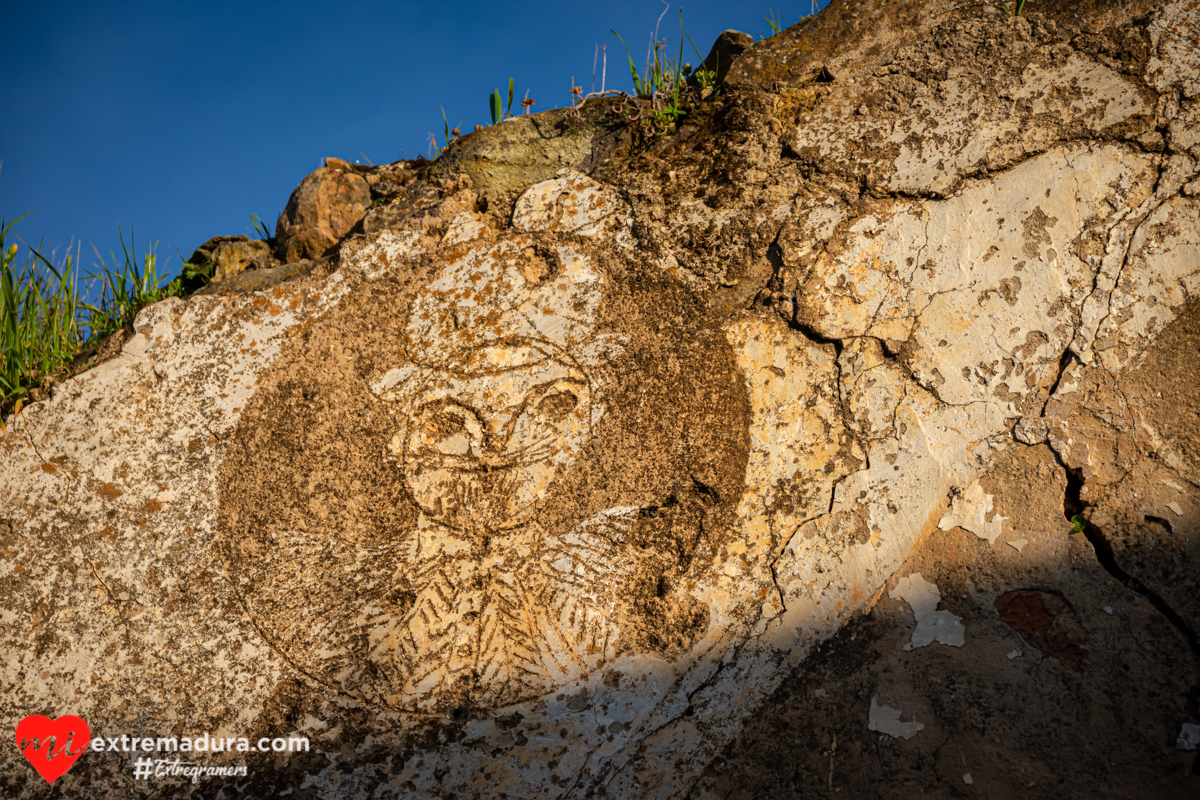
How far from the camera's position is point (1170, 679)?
4.75ft

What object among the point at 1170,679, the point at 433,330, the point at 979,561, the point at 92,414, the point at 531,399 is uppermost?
the point at 92,414

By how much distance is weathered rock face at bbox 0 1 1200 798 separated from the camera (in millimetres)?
A: 1593

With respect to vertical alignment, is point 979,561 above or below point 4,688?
below

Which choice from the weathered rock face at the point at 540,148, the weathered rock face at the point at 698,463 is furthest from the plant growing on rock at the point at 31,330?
the weathered rock face at the point at 540,148

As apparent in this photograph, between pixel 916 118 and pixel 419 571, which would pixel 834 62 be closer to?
pixel 916 118

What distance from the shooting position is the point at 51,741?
1.73 metres

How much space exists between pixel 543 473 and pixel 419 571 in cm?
39

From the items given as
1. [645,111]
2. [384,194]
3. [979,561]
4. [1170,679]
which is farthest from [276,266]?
[1170,679]

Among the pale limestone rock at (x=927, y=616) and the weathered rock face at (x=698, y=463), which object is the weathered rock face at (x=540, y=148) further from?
the pale limestone rock at (x=927, y=616)

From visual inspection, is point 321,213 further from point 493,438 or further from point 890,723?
point 890,723

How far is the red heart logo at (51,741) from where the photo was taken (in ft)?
5.61

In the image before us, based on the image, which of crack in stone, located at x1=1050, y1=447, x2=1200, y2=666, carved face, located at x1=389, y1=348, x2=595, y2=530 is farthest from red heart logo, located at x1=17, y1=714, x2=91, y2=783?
crack in stone, located at x1=1050, y1=447, x2=1200, y2=666

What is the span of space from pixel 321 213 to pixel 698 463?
137 cm

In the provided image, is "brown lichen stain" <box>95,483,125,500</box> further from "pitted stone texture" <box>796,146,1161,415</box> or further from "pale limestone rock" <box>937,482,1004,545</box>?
"pale limestone rock" <box>937,482,1004,545</box>
